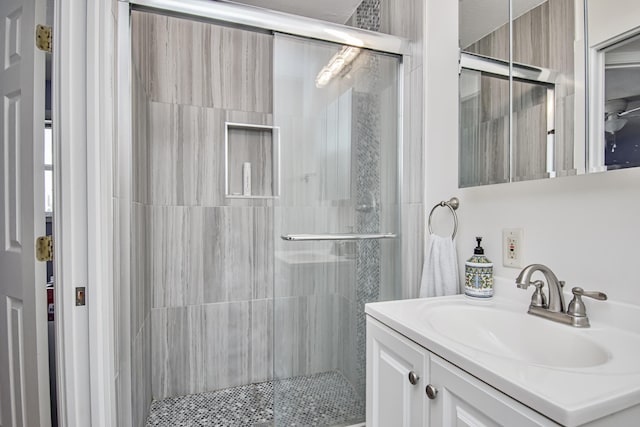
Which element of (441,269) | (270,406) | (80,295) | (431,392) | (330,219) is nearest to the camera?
(431,392)

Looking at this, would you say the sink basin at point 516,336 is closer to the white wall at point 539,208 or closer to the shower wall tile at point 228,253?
the white wall at point 539,208

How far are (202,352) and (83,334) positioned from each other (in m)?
1.16

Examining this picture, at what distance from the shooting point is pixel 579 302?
34.8 inches

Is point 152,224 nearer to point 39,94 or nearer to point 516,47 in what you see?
point 39,94

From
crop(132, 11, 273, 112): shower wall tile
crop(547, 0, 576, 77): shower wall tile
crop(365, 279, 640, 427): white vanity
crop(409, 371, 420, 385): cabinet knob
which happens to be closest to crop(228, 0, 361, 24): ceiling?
crop(132, 11, 273, 112): shower wall tile

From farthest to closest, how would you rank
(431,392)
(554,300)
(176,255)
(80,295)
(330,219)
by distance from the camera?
(176,255), (330,219), (80,295), (554,300), (431,392)

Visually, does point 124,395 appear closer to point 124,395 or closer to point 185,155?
point 124,395

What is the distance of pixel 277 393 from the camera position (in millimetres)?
1562

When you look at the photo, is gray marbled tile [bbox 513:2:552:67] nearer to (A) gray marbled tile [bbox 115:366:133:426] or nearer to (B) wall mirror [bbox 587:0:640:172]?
(B) wall mirror [bbox 587:0:640:172]

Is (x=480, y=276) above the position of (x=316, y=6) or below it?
below

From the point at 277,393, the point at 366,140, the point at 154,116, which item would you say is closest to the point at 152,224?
the point at 154,116

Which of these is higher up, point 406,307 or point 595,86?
point 595,86

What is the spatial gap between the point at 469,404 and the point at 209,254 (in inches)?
73.7

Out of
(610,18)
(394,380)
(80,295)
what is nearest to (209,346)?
(80,295)
